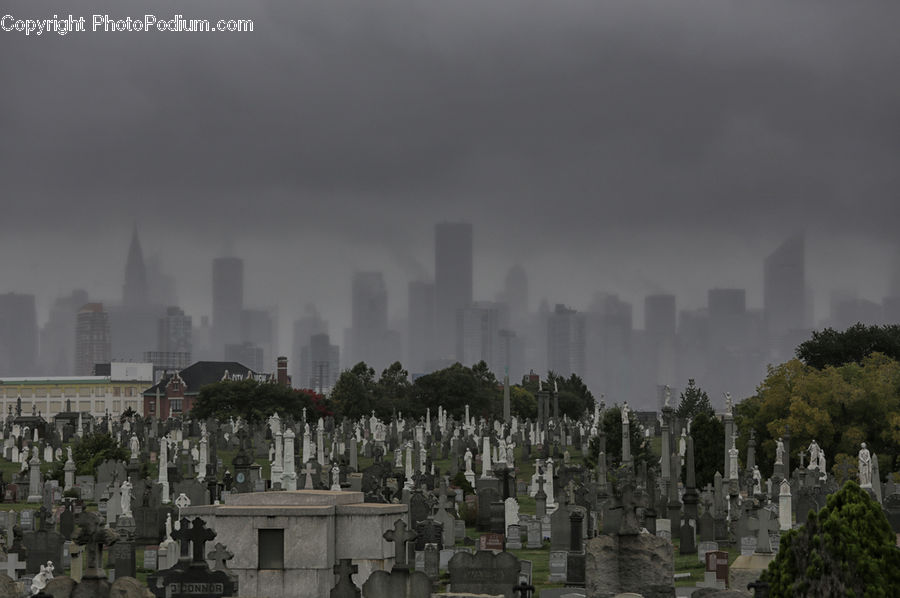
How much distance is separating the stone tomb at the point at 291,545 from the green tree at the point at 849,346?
166 ft

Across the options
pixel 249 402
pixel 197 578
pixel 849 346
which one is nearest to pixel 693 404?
pixel 849 346

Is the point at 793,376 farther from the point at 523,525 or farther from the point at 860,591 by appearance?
the point at 860,591

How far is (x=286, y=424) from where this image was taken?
63.2 meters

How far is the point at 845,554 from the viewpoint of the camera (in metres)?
15.0

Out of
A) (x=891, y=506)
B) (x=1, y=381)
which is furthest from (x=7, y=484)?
(x=1, y=381)

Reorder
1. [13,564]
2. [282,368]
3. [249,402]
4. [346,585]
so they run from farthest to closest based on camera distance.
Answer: [282,368] → [249,402] → [13,564] → [346,585]

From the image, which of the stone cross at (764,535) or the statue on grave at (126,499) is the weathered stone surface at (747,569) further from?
the statue on grave at (126,499)

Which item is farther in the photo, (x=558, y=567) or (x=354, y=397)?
(x=354, y=397)

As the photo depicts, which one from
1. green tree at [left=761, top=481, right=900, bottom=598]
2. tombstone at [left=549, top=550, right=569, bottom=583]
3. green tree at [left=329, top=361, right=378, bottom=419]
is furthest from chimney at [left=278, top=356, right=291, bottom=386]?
green tree at [left=761, top=481, right=900, bottom=598]

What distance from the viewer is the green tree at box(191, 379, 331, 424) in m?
78.2

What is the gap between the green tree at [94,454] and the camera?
4553cm

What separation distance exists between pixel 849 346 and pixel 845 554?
178ft

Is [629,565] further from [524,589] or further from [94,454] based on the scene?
[94,454]

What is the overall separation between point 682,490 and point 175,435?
32.0 meters
